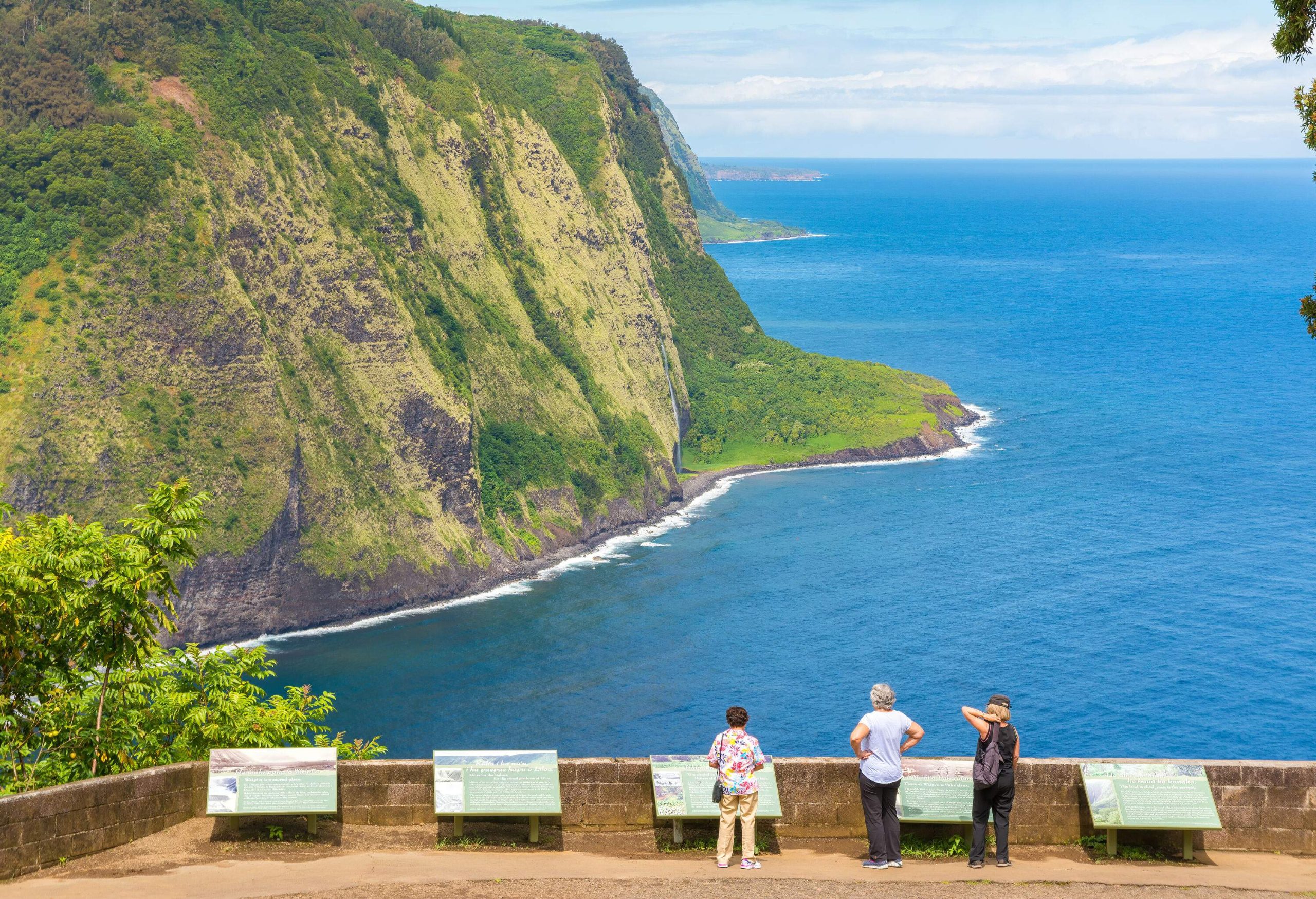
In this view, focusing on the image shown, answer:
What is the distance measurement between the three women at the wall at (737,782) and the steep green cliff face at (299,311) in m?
87.8

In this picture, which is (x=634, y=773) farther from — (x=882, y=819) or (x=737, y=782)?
(x=882, y=819)

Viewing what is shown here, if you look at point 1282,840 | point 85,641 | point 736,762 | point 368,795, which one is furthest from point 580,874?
point 1282,840

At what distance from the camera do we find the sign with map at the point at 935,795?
27.6 m

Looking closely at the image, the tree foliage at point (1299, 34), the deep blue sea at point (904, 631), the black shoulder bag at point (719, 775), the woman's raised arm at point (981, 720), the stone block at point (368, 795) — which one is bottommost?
the deep blue sea at point (904, 631)

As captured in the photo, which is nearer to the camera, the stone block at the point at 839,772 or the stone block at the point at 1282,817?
the stone block at the point at 1282,817

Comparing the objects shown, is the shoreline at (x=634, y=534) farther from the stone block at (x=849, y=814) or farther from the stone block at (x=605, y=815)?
the stone block at (x=849, y=814)

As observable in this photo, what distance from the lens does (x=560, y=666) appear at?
351ft

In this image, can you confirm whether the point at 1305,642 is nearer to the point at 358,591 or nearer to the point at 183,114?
the point at 358,591

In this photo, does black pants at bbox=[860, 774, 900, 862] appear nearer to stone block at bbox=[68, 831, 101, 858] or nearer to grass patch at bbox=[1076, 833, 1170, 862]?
grass patch at bbox=[1076, 833, 1170, 862]

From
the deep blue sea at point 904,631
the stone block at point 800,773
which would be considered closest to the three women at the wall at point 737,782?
the stone block at point 800,773

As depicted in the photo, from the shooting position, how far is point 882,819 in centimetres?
2666

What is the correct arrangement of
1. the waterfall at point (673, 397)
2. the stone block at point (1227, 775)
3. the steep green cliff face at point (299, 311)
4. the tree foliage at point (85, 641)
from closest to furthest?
the stone block at point (1227, 775) → the tree foliage at point (85, 641) → the steep green cliff face at point (299, 311) → the waterfall at point (673, 397)

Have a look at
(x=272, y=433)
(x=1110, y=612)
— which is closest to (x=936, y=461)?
(x=1110, y=612)

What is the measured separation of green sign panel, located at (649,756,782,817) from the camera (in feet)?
90.1
